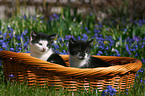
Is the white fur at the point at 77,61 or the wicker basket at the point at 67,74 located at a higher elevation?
the white fur at the point at 77,61

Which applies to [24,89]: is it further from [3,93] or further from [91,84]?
[91,84]

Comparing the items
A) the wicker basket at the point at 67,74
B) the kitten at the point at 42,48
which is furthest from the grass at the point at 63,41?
the kitten at the point at 42,48

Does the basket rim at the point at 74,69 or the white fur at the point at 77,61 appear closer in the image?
the basket rim at the point at 74,69

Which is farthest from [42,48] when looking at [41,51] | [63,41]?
[63,41]

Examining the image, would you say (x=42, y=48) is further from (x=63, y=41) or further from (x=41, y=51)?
(x=63, y=41)

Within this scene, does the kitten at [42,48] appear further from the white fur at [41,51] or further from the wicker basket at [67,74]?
the wicker basket at [67,74]

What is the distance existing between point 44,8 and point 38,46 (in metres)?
3.42

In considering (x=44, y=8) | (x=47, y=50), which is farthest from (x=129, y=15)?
(x=47, y=50)

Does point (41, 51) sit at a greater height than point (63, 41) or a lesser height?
lesser

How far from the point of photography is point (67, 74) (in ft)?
7.56

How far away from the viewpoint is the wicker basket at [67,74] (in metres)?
2.30

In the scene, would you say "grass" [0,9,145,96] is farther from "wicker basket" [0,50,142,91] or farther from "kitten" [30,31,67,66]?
"kitten" [30,31,67,66]

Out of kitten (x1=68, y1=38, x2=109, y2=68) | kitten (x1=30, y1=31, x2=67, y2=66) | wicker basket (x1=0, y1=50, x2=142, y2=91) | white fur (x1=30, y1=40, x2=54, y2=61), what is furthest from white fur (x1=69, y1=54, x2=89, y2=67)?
wicker basket (x1=0, y1=50, x2=142, y2=91)

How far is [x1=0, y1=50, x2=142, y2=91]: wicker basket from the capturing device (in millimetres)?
2299
